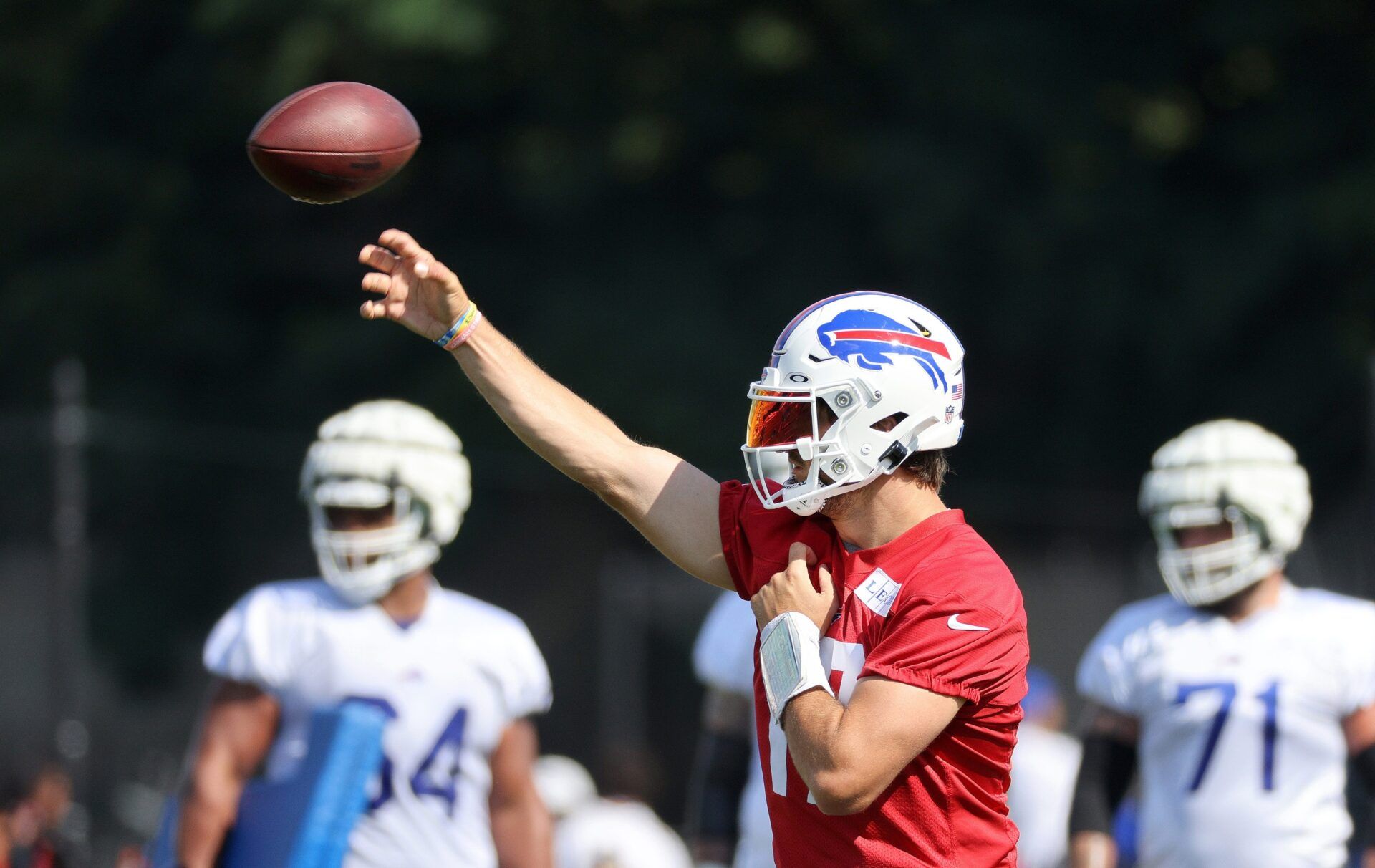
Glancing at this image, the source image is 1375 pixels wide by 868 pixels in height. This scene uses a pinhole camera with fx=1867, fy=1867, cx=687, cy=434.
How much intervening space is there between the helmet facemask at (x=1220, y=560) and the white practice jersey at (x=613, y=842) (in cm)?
286

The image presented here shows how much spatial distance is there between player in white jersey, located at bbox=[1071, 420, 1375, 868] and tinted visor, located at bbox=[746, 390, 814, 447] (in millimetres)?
2042

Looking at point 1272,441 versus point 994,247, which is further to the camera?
point 994,247

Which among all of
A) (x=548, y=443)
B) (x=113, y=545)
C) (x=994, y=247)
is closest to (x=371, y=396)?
(x=113, y=545)

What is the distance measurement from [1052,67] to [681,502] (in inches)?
464

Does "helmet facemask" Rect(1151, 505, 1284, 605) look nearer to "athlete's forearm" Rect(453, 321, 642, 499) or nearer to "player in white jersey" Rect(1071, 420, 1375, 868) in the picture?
"player in white jersey" Rect(1071, 420, 1375, 868)

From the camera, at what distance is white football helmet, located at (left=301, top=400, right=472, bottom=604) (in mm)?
4836

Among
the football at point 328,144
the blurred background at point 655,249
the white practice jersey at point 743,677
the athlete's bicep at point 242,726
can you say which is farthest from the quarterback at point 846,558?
the blurred background at point 655,249

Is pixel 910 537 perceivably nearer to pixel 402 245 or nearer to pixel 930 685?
pixel 930 685

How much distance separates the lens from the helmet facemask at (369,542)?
4816mm

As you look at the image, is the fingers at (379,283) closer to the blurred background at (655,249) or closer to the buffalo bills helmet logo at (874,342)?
the buffalo bills helmet logo at (874,342)

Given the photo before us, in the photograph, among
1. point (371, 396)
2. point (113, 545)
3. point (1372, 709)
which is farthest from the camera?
point (371, 396)

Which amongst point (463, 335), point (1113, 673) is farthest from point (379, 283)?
point (1113, 673)

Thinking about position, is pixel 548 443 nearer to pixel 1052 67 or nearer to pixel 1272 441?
pixel 1272 441

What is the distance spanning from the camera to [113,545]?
39.4 feet
